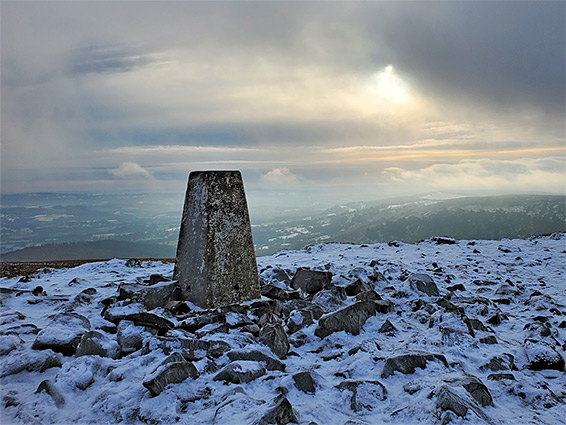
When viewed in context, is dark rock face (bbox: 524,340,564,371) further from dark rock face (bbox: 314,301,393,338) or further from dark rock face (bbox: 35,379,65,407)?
dark rock face (bbox: 35,379,65,407)

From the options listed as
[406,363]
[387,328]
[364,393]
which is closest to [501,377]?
[406,363]

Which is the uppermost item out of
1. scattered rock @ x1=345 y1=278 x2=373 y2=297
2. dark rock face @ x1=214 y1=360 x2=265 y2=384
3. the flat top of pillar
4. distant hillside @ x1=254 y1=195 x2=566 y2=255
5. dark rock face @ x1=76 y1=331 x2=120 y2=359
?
the flat top of pillar

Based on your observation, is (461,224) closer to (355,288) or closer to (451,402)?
(355,288)

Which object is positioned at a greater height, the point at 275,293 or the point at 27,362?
the point at 27,362

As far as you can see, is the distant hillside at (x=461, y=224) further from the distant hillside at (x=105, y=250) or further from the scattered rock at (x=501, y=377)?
the scattered rock at (x=501, y=377)

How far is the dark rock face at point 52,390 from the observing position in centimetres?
372

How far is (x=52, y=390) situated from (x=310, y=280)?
19.7 feet

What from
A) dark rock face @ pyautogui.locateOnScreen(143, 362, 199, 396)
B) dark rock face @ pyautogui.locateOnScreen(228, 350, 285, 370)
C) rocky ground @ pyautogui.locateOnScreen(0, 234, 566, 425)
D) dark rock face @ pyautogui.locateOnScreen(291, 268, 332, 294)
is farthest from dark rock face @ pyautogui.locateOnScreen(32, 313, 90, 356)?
dark rock face @ pyautogui.locateOnScreen(291, 268, 332, 294)

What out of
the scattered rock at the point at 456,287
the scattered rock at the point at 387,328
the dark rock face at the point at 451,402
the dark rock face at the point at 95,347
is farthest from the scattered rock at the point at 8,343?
the scattered rock at the point at 456,287

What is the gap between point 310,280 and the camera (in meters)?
8.77

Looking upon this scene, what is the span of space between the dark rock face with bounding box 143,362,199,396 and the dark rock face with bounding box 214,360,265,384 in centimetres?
33

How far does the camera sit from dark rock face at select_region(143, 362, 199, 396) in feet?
12.4

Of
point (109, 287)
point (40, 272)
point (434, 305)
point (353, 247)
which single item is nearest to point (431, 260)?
point (353, 247)

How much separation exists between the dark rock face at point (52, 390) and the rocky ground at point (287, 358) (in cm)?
1
